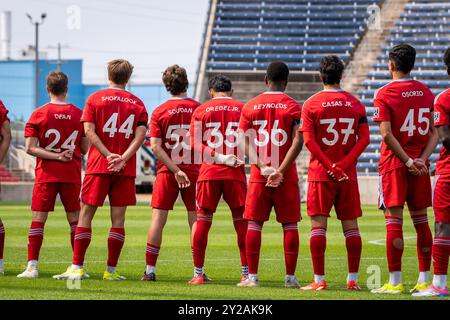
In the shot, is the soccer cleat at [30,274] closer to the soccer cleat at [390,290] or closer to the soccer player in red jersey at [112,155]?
the soccer player in red jersey at [112,155]

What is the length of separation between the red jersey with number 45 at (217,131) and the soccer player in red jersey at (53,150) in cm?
148

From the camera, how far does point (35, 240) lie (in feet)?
36.1

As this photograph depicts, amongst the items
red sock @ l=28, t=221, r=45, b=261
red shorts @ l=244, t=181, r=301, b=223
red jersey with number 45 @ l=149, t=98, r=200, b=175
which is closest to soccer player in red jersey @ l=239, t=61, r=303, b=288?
red shorts @ l=244, t=181, r=301, b=223

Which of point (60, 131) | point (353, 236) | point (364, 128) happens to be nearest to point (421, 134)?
point (364, 128)

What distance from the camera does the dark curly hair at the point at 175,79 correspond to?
10797 mm

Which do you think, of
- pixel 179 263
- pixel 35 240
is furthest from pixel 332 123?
pixel 179 263

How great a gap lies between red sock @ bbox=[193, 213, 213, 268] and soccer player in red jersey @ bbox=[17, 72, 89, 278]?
1.54 meters

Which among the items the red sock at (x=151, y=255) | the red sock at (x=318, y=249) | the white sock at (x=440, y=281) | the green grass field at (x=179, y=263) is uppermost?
the red sock at (x=318, y=249)

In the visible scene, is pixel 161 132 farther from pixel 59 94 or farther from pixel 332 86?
pixel 332 86

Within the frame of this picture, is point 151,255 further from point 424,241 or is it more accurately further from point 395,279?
point 424,241

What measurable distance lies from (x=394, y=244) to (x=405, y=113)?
4.05ft

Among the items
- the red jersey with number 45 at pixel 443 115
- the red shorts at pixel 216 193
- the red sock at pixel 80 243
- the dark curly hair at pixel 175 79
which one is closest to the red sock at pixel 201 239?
the red shorts at pixel 216 193

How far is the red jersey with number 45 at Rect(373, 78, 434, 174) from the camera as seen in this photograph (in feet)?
31.5

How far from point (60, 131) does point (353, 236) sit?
135 inches
